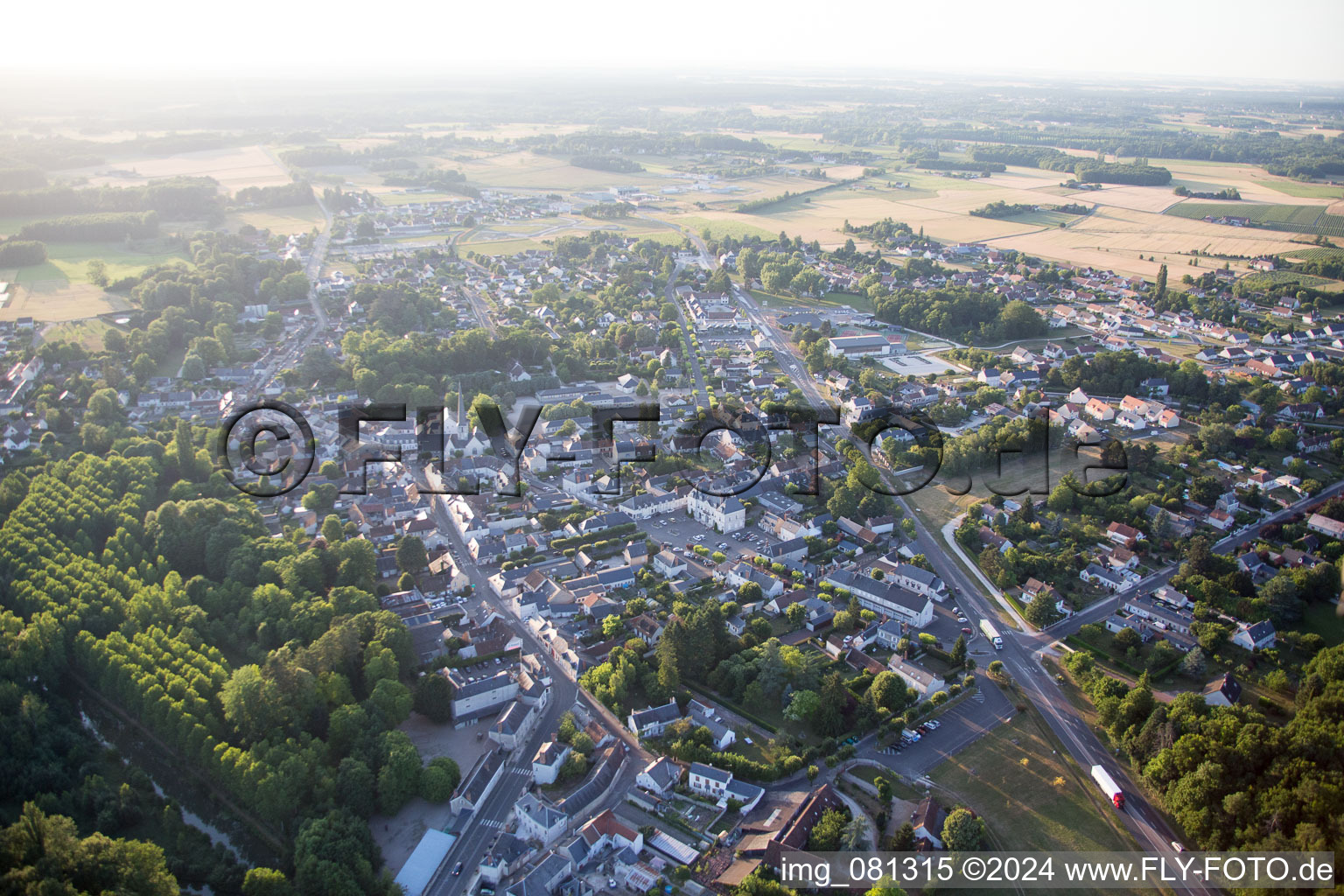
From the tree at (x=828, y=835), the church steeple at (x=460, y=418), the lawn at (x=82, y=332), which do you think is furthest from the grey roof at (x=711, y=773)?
the lawn at (x=82, y=332)

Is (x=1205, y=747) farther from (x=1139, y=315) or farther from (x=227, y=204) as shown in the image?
(x=227, y=204)

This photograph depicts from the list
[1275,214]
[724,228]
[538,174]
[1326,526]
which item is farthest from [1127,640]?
[538,174]

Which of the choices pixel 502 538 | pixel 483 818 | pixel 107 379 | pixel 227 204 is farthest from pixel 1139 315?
pixel 227 204

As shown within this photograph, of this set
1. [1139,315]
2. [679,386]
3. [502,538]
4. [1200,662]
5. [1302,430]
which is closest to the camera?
[1200,662]

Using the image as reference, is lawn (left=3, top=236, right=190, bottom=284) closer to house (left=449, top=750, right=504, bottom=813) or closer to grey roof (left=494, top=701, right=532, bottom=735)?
grey roof (left=494, top=701, right=532, bottom=735)

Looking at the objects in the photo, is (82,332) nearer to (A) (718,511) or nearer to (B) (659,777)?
(A) (718,511)

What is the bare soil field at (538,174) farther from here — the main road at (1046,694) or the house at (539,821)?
the house at (539,821)
